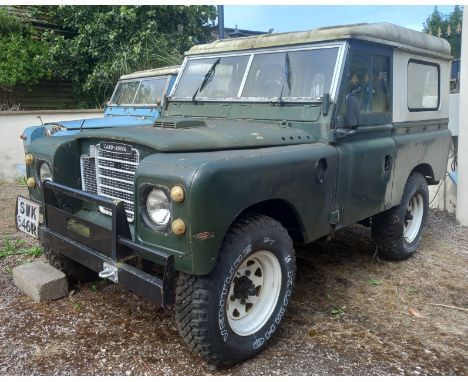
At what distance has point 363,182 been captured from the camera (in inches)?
149

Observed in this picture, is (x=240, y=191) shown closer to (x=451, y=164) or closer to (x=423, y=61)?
(x=423, y=61)

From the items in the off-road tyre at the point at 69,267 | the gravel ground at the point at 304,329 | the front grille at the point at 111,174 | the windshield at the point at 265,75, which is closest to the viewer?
the gravel ground at the point at 304,329

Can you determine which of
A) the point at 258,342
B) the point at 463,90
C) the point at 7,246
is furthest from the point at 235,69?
the point at 463,90

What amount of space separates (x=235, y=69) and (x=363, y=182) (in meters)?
1.43

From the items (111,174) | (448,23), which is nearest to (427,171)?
(111,174)

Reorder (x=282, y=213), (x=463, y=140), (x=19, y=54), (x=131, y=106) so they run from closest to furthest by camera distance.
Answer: (x=282, y=213), (x=463, y=140), (x=131, y=106), (x=19, y=54)

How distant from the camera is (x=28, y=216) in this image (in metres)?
3.53

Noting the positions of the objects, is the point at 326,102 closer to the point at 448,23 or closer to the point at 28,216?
the point at 28,216

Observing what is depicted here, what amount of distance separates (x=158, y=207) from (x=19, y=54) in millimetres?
10220

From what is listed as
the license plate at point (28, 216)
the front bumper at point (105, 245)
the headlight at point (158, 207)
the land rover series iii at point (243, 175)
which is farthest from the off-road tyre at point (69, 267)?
the headlight at point (158, 207)

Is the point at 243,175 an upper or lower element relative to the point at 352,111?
lower

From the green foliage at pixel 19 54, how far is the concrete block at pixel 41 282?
8.50 m

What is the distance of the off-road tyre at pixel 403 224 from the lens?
15.0 ft

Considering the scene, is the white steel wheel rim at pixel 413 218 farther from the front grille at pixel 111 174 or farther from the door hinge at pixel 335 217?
the front grille at pixel 111 174
